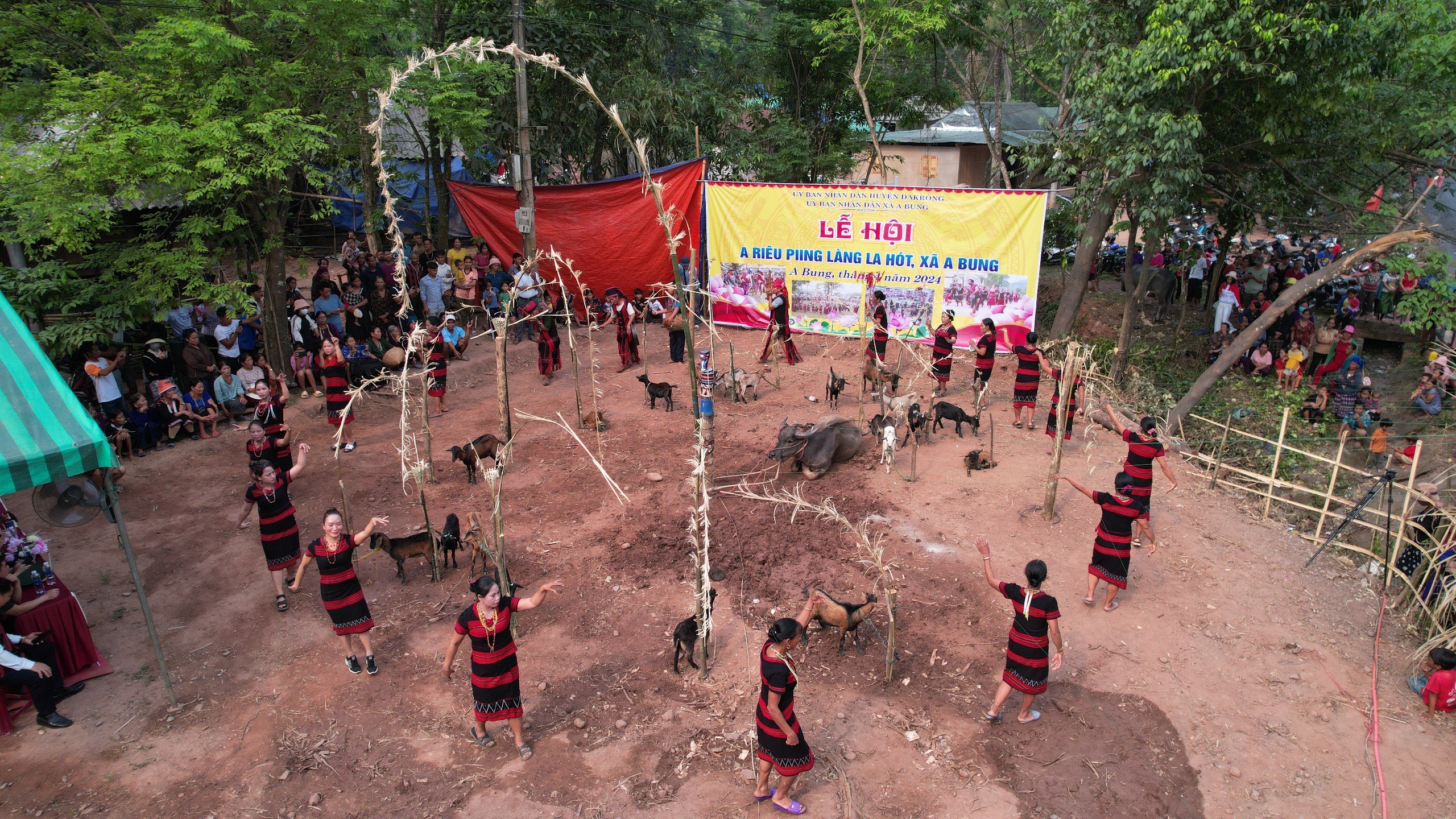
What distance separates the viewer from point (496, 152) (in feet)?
62.4

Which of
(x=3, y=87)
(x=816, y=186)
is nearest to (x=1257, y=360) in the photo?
(x=816, y=186)

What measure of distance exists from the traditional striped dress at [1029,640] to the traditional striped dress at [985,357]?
6.35 meters

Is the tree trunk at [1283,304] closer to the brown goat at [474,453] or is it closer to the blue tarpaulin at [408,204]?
the brown goat at [474,453]

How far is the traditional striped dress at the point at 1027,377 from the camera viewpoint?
1153cm

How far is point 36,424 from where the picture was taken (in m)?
6.24

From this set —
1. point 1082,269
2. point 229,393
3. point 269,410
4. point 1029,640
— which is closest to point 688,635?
point 1029,640

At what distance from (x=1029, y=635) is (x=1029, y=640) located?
33 millimetres

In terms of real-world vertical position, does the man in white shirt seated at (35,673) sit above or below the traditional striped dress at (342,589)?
below

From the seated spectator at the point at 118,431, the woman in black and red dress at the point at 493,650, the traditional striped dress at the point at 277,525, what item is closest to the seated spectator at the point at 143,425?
the seated spectator at the point at 118,431

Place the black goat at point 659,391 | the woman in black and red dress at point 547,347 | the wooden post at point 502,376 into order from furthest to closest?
Answer: the woman in black and red dress at point 547,347 → the black goat at point 659,391 → the wooden post at point 502,376

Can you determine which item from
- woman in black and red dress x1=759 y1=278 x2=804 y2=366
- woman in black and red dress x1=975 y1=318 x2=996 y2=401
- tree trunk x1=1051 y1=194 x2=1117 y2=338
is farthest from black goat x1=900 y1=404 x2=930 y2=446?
tree trunk x1=1051 y1=194 x2=1117 y2=338

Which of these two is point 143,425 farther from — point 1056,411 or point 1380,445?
point 1380,445

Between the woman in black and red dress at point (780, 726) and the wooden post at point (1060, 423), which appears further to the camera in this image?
the wooden post at point (1060, 423)

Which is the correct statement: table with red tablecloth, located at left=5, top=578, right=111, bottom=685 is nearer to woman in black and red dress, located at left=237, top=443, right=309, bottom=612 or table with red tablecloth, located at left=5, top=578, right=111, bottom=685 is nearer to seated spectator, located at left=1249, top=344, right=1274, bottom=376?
woman in black and red dress, located at left=237, top=443, right=309, bottom=612
